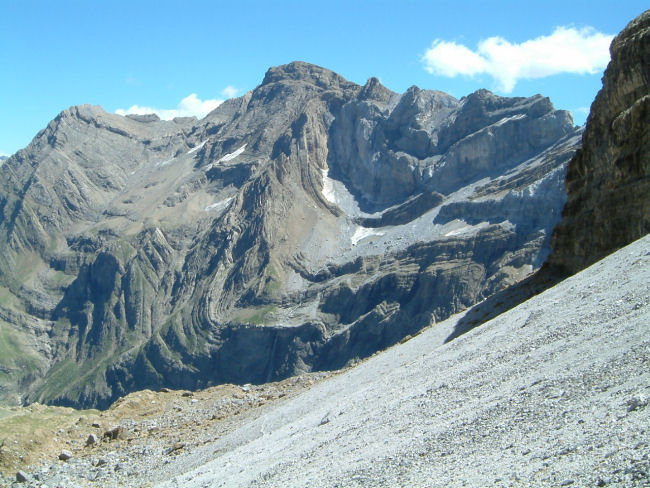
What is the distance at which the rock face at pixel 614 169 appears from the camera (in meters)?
37.8

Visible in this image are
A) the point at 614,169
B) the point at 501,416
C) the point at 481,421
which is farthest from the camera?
the point at 614,169

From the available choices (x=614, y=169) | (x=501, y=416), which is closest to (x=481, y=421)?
(x=501, y=416)

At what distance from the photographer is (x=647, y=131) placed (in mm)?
37094

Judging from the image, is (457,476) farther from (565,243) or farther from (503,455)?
(565,243)

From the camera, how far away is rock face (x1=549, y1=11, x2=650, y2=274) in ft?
124

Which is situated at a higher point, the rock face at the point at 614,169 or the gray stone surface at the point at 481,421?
the rock face at the point at 614,169

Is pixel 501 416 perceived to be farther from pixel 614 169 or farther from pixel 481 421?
pixel 614 169

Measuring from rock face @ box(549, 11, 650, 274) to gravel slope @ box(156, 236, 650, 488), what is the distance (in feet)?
18.5

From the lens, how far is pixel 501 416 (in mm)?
20172

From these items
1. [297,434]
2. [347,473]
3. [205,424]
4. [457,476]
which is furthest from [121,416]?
[457,476]

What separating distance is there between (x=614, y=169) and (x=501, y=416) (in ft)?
81.5

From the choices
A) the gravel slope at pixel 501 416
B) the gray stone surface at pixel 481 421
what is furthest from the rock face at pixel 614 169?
the gray stone surface at pixel 481 421

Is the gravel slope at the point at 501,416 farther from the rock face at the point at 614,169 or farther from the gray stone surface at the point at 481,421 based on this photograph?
the rock face at the point at 614,169

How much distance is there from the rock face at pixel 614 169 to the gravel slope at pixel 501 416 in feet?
18.5
